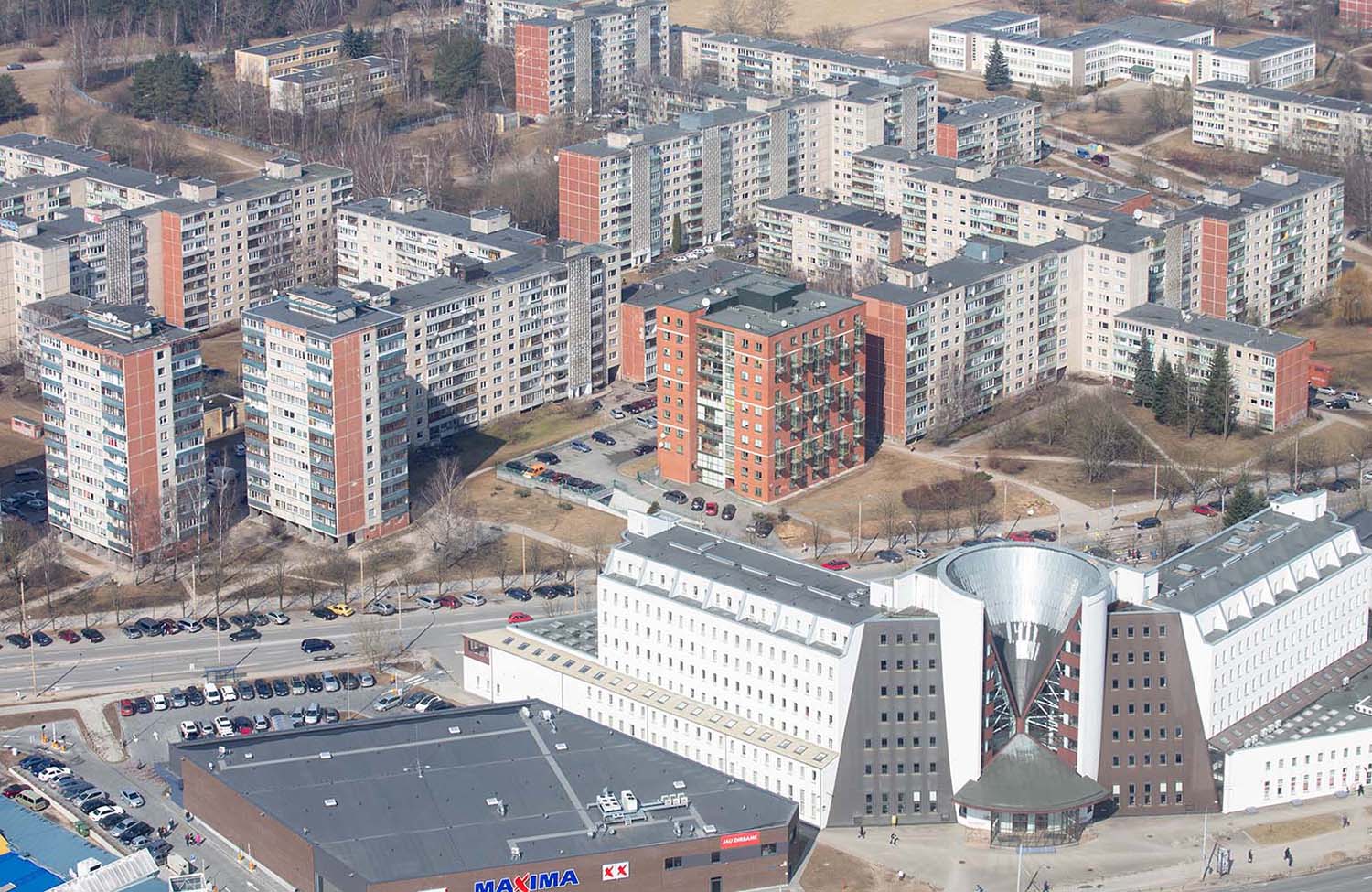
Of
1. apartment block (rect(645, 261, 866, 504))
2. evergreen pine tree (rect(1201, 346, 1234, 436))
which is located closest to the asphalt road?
apartment block (rect(645, 261, 866, 504))

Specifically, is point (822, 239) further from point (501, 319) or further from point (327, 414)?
point (327, 414)

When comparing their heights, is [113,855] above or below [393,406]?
below

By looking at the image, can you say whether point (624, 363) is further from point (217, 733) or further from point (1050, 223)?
point (217, 733)

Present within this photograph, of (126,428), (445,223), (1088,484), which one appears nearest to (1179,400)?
(1088,484)

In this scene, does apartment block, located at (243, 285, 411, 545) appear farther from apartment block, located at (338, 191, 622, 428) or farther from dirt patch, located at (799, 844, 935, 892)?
dirt patch, located at (799, 844, 935, 892)

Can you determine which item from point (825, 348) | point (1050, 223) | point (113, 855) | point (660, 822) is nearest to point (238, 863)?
point (113, 855)

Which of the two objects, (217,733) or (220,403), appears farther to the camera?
(220,403)
